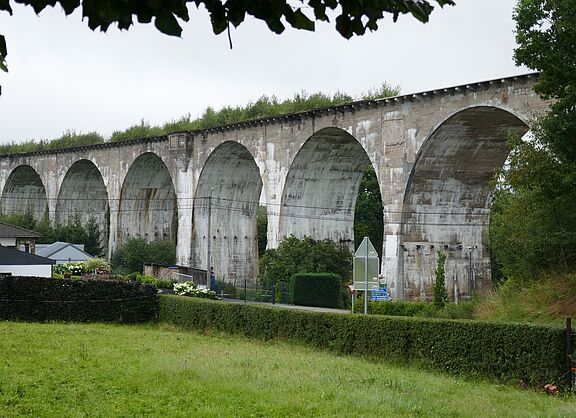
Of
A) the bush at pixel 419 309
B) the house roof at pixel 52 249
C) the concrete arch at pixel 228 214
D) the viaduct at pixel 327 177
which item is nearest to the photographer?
the bush at pixel 419 309

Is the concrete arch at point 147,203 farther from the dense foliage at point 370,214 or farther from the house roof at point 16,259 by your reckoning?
the house roof at point 16,259

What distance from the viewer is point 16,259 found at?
28.9m

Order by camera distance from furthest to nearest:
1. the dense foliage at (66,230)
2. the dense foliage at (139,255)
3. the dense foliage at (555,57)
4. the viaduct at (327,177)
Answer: the dense foliage at (66,230) < the dense foliage at (139,255) < the viaduct at (327,177) < the dense foliage at (555,57)

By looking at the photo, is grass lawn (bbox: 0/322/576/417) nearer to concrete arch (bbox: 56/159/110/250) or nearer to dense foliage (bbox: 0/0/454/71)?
dense foliage (bbox: 0/0/454/71)

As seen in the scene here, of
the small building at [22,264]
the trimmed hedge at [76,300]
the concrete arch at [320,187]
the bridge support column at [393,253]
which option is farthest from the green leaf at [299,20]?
the concrete arch at [320,187]

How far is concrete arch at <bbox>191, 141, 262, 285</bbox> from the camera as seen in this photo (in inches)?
1585

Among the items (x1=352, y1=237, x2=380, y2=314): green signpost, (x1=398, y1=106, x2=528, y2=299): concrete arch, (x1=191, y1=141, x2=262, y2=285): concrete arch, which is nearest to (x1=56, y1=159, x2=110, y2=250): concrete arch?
(x1=191, y1=141, x2=262, y2=285): concrete arch

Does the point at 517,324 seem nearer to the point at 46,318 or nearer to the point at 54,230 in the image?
the point at 46,318

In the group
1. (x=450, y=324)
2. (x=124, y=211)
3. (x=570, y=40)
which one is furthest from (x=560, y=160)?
(x=124, y=211)

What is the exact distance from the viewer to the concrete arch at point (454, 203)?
2777 cm

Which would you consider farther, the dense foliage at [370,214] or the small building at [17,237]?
the dense foliage at [370,214]

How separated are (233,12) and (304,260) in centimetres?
3041

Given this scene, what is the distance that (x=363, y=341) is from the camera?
15.6 m

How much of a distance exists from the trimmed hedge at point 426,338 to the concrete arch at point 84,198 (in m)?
32.3
